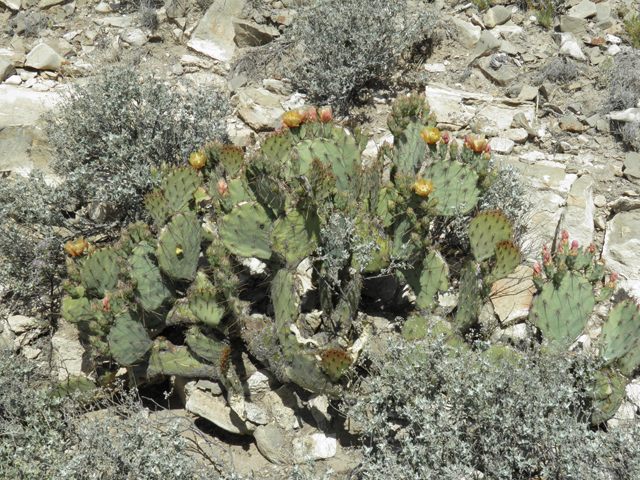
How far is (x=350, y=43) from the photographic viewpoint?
6535 mm

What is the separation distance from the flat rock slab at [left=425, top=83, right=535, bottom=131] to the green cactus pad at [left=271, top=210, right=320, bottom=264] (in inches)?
109

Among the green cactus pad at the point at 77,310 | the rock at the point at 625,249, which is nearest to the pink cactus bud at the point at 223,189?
the green cactus pad at the point at 77,310

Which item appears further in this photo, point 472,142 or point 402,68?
point 402,68

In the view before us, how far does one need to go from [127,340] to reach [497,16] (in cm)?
622

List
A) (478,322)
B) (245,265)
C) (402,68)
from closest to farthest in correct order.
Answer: (478,322) < (245,265) < (402,68)

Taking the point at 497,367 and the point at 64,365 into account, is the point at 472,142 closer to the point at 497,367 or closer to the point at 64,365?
the point at 497,367

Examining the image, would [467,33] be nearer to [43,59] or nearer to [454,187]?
[454,187]

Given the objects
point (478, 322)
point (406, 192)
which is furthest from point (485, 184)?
point (478, 322)

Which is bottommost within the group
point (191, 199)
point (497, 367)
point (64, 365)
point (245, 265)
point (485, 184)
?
point (64, 365)

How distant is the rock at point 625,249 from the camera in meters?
4.39

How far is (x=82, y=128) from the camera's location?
541 cm

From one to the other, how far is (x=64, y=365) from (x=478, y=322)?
11.8ft

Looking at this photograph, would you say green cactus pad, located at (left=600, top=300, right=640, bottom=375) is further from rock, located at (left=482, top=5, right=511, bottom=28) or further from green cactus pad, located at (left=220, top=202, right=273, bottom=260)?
rock, located at (left=482, top=5, right=511, bottom=28)

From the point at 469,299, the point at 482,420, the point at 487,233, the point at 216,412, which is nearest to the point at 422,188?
the point at 487,233
